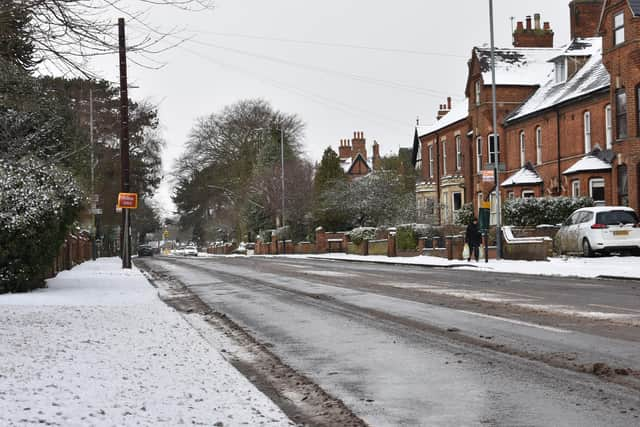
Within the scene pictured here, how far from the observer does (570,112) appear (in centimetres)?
4250

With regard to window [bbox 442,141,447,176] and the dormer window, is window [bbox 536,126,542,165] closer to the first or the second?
the dormer window

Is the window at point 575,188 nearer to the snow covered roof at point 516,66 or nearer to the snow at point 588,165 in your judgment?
the snow at point 588,165

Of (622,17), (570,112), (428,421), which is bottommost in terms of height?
(428,421)

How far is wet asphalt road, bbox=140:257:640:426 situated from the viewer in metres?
6.23

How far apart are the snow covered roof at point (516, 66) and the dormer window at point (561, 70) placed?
129 inches

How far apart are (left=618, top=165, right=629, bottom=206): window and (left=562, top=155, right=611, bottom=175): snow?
96 centimetres

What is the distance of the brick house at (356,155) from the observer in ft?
357

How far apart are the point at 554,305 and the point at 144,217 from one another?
91.1 metres

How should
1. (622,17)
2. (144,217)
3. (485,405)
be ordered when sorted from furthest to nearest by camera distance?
(144,217) < (622,17) < (485,405)

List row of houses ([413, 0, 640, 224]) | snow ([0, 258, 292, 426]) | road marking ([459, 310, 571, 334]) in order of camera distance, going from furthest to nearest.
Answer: row of houses ([413, 0, 640, 224]), road marking ([459, 310, 571, 334]), snow ([0, 258, 292, 426])

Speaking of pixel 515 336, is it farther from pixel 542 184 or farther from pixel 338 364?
pixel 542 184

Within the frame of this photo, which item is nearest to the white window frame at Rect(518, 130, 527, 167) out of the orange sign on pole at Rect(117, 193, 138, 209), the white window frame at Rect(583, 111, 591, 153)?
the white window frame at Rect(583, 111, 591, 153)

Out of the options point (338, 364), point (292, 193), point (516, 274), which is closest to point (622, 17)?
point (516, 274)

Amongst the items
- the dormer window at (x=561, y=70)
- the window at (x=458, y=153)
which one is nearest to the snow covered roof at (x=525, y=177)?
the dormer window at (x=561, y=70)
